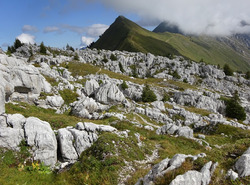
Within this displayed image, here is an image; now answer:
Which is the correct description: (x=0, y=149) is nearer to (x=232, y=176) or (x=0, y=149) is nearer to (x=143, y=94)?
(x=232, y=176)

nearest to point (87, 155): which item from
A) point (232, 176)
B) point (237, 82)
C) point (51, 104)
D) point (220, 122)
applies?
point (232, 176)

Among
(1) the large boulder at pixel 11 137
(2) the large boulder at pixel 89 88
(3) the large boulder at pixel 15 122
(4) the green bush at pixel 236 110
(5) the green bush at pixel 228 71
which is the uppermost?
(5) the green bush at pixel 228 71

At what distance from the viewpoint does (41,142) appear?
17.0 m

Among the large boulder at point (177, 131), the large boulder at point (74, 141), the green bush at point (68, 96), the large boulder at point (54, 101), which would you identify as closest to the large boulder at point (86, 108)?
the large boulder at point (54, 101)

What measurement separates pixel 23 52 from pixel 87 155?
471 feet

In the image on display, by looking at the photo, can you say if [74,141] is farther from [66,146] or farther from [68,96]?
[68,96]

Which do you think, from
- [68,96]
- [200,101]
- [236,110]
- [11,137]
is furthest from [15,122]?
[200,101]

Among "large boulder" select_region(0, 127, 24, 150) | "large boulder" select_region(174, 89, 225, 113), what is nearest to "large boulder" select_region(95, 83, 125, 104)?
"large boulder" select_region(0, 127, 24, 150)

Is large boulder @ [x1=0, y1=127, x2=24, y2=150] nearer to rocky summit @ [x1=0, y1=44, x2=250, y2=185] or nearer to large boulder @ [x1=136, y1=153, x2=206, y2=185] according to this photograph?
rocky summit @ [x1=0, y1=44, x2=250, y2=185]

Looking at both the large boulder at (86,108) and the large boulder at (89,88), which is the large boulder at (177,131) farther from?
the large boulder at (89,88)

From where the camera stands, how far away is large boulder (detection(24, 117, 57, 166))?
16484mm

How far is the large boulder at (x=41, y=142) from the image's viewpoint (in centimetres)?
1648

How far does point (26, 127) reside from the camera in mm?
17609

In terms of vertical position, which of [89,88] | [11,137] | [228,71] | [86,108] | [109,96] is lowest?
[86,108]
